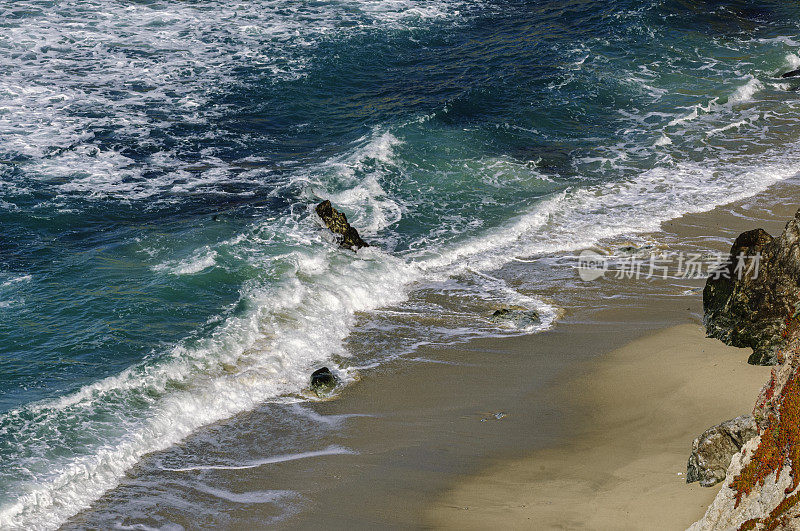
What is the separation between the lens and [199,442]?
802cm

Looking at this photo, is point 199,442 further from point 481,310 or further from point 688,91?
point 688,91

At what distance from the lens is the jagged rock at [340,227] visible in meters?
12.1

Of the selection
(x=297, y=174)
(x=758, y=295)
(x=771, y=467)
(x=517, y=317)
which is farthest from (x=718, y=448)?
(x=297, y=174)

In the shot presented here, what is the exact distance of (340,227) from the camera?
12219 mm

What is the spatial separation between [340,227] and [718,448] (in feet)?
24.4

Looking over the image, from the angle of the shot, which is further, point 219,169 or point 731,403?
point 219,169

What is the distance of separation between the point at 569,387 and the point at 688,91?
13.3 meters

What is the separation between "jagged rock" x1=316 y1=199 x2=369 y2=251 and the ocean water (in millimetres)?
239

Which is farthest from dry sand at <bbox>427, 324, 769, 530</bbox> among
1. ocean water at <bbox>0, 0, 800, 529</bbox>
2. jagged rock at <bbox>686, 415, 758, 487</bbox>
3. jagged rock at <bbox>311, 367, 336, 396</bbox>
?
jagged rock at <bbox>311, 367, 336, 396</bbox>

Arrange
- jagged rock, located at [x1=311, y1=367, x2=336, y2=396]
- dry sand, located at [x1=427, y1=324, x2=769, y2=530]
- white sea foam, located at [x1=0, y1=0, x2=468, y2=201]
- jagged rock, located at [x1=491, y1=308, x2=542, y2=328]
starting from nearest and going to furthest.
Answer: dry sand, located at [x1=427, y1=324, x2=769, y2=530] → jagged rock, located at [x1=311, y1=367, x2=336, y2=396] → jagged rock, located at [x1=491, y1=308, x2=542, y2=328] → white sea foam, located at [x1=0, y1=0, x2=468, y2=201]

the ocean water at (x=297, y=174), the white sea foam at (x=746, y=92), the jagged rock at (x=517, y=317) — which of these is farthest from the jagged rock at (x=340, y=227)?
the white sea foam at (x=746, y=92)

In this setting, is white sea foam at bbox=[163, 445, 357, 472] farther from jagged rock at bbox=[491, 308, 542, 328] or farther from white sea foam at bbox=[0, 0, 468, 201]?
white sea foam at bbox=[0, 0, 468, 201]

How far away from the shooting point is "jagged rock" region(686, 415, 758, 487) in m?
5.85

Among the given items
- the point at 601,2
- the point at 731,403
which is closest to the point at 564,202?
the point at 731,403
